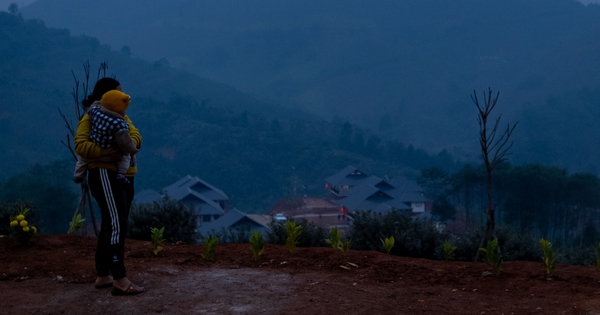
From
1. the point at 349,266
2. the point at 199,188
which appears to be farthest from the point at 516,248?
the point at 199,188

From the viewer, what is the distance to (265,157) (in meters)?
87.2

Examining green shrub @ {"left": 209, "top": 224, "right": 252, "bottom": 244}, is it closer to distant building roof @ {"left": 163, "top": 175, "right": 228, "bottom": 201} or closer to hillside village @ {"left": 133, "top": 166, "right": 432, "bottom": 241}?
hillside village @ {"left": 133, "top": 166, "right": 432, "bottom": 241}

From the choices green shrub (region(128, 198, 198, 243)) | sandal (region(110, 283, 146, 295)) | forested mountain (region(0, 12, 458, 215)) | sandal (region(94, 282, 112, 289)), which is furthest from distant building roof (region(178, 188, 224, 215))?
sandal (region(110, 283, 146, 295))

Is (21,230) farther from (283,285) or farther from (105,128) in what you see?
(283,285)

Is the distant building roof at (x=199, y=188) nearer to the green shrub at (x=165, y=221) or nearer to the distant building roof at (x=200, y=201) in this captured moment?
the distant building roof at (x=200, y=201)

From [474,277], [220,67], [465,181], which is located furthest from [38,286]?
[220,67]

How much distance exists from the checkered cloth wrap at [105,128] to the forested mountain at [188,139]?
5680 centimetres

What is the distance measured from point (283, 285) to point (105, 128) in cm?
181

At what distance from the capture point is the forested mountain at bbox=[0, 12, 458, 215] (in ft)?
256

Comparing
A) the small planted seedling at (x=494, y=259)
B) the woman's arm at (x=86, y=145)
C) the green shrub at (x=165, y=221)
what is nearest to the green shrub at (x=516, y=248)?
the small planted seedling at (x=494, y=259)

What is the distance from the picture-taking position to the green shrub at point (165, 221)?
369 inches

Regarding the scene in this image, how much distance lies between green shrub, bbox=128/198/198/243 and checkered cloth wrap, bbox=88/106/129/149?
5017 mm

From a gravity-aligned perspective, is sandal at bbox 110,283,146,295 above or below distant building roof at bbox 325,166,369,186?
below

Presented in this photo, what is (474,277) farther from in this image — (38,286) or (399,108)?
(399,108)
